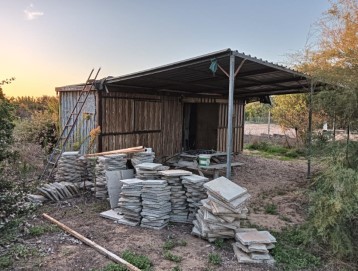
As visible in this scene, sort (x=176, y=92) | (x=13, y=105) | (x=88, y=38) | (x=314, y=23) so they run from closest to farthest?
(x=13, y=105) → (x=314, y=23) → (x=88, y=38) → (x=176, y=92)

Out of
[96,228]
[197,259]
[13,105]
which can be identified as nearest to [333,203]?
[197,259]

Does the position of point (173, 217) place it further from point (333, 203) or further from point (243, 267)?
point (333, 203)

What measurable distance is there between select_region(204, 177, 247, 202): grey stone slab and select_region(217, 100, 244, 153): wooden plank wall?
23.8 ft

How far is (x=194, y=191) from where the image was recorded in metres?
4.32

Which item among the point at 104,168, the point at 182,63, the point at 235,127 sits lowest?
the point at 104,168

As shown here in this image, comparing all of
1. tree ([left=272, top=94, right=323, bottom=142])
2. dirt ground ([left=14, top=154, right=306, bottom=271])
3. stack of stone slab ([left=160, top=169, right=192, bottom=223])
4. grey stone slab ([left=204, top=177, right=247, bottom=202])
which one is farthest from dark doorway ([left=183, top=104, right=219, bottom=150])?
grey stone slab ([left=204, top=177, right=247, bottom=202])

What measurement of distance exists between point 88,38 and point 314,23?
664 centimetres

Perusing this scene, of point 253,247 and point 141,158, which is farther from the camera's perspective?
point 141,158

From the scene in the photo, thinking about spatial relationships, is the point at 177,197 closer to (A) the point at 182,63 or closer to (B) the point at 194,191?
(B) the point at 194,191

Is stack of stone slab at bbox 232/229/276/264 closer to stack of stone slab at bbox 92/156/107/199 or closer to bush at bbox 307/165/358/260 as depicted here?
bush at bbox 307/165/358/260

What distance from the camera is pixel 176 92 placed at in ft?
31.2

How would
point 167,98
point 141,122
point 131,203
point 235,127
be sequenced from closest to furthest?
point 131,203 < point 141,122 < point 167,98 < point 235,127

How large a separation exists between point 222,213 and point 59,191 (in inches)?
145

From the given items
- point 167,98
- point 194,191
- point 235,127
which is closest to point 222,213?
point 194,191
